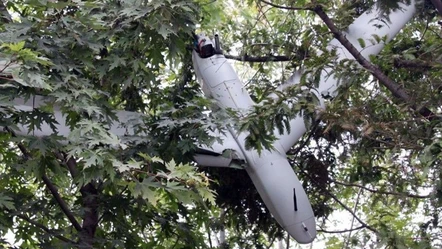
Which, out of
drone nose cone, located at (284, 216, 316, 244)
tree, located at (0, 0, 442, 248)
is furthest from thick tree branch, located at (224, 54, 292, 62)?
drone nose cone, located at (284, 216, 316, 244)

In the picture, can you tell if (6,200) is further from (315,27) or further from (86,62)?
(315,27)

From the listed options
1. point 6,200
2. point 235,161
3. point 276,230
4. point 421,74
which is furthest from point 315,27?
point 6,200

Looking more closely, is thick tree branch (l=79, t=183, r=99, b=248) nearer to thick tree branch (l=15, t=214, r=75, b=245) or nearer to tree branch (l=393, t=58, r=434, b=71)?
thick tree branch (l=15, t=214, r=75, b=245)

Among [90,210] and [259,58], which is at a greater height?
[259,58]

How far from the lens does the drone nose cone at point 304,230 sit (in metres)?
3.72

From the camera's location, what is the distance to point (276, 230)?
450 cm

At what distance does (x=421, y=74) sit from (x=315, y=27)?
65cm

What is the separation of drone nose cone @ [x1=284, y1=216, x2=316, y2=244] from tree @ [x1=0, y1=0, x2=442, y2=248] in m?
0.35

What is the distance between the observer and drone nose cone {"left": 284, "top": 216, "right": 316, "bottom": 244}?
372cm

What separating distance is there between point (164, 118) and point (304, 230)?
107 cm

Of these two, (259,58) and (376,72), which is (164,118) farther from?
(259,58)

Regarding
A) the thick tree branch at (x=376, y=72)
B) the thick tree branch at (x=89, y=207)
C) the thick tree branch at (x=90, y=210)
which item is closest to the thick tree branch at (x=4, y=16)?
the thick tree branch at (x=89, y=207)

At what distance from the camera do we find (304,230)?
3729mm

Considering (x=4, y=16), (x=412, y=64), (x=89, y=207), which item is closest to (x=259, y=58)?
(x=412, y=64)
